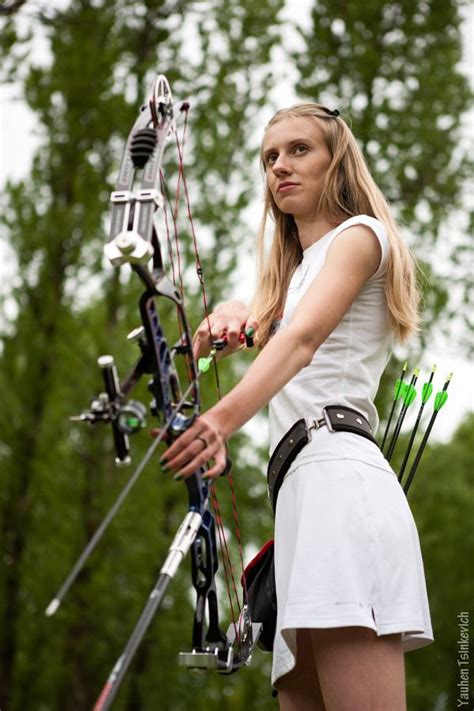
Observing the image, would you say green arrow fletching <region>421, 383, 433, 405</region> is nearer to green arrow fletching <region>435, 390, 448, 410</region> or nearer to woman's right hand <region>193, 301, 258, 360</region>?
green arrow fletching <region>435, 390, 448, 410</region>

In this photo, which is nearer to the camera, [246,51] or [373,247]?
[373,247]

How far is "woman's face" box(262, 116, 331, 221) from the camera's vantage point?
218 cm

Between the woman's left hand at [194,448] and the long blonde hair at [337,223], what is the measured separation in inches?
22.7

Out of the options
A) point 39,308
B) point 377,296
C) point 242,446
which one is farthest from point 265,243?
point 242,446

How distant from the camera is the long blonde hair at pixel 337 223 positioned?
2.06 metres

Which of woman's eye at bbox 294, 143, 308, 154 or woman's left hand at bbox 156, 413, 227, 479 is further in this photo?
woman's eye at bbox 294, 143, 308, 154

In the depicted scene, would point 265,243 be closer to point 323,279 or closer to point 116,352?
point 323,279

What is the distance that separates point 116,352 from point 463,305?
3.02 metres

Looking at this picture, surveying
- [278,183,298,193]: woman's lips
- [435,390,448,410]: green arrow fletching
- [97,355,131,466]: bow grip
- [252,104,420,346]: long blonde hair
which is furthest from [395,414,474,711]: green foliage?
[97,355,131,466]: bow grip

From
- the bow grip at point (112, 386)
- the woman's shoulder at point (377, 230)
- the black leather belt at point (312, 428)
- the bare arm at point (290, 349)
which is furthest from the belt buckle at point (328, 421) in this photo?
the bow grip at point (112, 386)

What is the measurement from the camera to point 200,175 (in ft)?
29.7

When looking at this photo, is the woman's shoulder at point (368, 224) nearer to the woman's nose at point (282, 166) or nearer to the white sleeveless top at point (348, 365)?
the white sleeveless top at point (348, 365)

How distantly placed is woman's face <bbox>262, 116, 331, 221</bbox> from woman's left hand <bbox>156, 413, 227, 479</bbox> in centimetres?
72

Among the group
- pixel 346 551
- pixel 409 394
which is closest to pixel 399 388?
pixel 409 394
